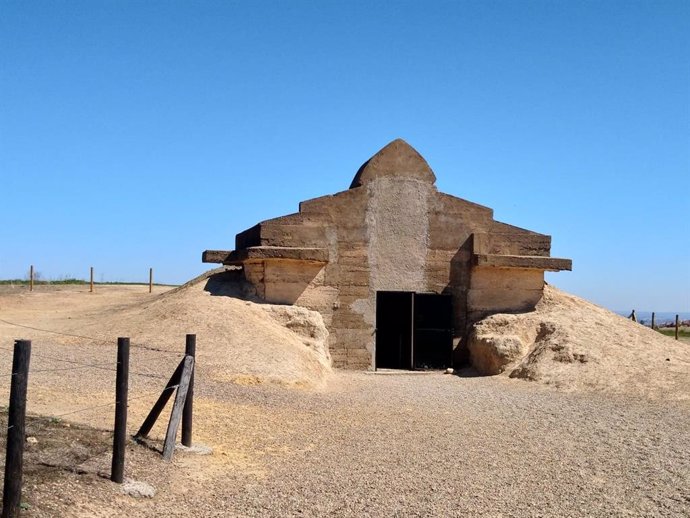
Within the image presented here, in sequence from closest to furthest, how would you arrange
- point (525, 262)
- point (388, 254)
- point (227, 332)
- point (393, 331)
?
1. point (227, 332)
2. point (525, 262)
3. point (388, 254)
4. point (393, 331)

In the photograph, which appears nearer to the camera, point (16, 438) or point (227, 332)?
point (16, 438)

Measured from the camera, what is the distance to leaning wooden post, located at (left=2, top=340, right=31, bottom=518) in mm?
4648

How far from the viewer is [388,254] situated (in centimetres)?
1736

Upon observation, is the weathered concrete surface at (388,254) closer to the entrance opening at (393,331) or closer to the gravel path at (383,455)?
the entrance opening at (393,331)

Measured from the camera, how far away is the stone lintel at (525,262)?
672 inches

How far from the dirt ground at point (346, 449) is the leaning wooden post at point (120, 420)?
151 millimetres

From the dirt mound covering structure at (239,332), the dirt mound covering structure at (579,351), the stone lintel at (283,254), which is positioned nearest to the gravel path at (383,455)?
the dirt mound covering structure at (239,332)

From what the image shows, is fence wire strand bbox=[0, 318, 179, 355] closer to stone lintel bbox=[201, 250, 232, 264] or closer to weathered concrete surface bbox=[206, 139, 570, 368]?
weathered concrete surface bbox=[206, 139, 570, 368]

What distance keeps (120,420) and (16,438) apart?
4.49 ft

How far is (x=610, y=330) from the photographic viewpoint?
1641 centimetres

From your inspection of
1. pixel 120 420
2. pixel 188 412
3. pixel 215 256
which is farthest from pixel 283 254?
pixel 120 420

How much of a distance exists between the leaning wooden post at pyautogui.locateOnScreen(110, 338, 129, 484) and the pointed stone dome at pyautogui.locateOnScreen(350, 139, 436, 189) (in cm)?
1188

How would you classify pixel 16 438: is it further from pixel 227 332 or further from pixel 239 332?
pixel 239 332

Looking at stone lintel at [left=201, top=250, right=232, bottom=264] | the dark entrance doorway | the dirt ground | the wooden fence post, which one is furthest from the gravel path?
stone lintel at [left=201, top=250, right=232, bottom=264]
